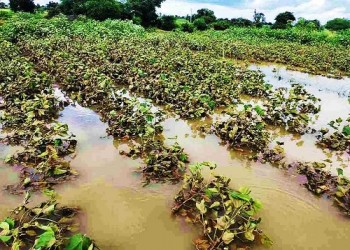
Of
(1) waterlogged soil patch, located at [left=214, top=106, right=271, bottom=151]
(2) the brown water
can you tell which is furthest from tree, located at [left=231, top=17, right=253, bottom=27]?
(2) the brown water

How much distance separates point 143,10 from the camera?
41250 millimetres

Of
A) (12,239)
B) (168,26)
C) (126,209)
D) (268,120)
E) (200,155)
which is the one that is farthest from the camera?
(168,26)

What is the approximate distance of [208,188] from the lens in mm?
4836

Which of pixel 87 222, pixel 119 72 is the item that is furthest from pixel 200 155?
pixel 119 72

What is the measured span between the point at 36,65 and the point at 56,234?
10.8 metres

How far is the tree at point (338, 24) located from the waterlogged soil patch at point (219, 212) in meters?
45.4

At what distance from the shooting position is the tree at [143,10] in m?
41.0

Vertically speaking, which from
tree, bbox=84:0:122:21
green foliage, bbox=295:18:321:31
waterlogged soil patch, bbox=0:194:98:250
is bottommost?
waterlogged soil patch, bbox=0:194:98:250

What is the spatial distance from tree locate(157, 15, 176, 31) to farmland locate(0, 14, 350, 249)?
3110 centimetres

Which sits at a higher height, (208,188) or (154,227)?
(208,188)

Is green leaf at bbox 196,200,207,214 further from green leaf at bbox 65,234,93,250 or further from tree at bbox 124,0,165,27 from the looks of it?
tree at bbox 124,0,165,27

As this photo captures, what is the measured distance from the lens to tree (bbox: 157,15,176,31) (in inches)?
1639

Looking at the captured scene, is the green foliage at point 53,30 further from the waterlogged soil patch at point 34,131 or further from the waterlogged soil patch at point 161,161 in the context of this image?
the waterlogged soil patch at point 161,161

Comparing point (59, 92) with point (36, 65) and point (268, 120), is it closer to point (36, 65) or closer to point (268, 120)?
point (36, 65)
